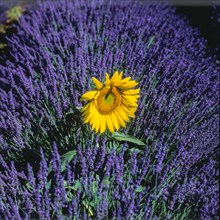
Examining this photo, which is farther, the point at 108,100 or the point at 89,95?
the point at 108,100

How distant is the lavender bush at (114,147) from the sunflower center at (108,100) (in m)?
0.18

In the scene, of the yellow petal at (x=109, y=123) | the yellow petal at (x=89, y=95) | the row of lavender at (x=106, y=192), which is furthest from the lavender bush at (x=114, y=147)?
the yellow petal at (x=89, y=95)

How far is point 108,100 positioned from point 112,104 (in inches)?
1.2

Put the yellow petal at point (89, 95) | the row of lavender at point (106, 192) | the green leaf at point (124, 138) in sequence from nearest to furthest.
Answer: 1. the row of lavender at point (106, 192)
2. the yellow petal at point (89, 95)
3. the green leaf at point (124, 138)

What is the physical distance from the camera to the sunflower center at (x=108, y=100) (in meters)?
2.06

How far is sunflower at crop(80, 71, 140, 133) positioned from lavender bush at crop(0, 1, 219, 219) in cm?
13

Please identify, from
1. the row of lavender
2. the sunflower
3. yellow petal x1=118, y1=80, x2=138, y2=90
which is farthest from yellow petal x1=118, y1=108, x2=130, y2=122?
the row of lavender

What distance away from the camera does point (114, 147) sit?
214 cm

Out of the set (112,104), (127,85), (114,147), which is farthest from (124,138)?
(127,85)

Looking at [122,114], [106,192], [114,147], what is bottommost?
[106,192]

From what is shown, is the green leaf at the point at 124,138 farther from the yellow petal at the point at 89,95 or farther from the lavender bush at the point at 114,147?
the yellow petal at the point at 89,95

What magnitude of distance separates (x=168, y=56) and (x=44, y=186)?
56.2 inches

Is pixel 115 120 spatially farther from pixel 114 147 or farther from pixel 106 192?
pixel 106 192

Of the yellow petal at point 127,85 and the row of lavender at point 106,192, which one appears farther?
the yellow petal at point 127,85
